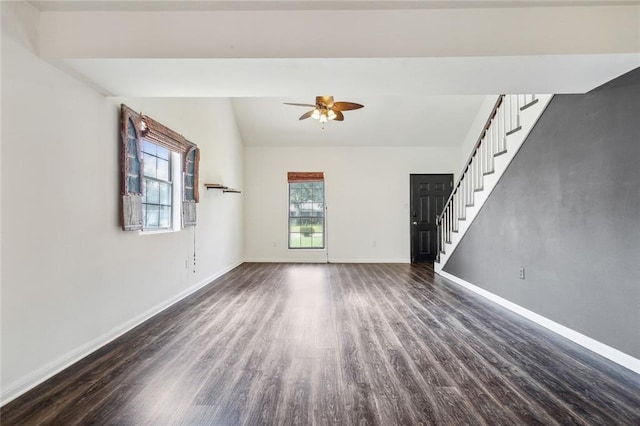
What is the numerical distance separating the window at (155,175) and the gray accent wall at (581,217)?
399 centimetres

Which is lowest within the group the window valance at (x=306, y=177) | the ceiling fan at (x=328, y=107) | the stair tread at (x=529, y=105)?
the window valance at (x=306, y=177)

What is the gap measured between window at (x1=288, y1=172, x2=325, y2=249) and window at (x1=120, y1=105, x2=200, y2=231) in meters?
3.34

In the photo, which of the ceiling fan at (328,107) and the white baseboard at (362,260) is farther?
the white baseboard at (362,260)

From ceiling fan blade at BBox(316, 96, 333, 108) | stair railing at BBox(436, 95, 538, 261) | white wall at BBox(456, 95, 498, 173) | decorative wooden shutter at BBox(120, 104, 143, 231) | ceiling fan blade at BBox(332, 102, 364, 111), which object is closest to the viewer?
decorative wooden shutter at BBox(120, 104, 143, 231)

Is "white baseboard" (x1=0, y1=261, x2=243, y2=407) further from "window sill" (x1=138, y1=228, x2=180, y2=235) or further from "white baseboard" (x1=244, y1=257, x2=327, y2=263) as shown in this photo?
"white baseboard" (x1=244, y1=257, x2=327, y2=263)

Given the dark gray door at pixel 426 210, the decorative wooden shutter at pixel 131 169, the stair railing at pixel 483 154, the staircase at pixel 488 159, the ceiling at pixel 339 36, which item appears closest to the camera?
the ceiling at pixel 339 36

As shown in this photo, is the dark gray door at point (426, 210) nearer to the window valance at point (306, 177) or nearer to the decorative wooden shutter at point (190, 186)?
the window valance at point (306, 177)

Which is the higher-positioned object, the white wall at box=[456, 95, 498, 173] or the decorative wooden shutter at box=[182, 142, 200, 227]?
the white wall at box=[456, 95, 498, 173]

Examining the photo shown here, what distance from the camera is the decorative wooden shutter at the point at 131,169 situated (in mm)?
2891

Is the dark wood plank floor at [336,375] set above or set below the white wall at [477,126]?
below

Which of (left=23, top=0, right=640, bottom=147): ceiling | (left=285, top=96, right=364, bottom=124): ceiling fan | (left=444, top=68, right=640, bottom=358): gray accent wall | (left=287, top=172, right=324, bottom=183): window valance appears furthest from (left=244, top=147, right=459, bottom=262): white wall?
(left=23, top=0, right=640, bottom=147): ceiling

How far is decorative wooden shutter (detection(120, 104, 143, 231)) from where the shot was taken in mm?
2891

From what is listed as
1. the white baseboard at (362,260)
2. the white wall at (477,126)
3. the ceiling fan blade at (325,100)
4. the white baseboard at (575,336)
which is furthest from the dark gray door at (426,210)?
the ceiling fan blade at (325,100)

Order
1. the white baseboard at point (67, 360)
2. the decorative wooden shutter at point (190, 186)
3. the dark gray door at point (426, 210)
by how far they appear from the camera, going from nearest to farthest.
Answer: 1. the white baseboard at point (67, 360)
2. the decorative wooden shutter at point (190, 186)
3. the dark gray door at point (426, 210)
